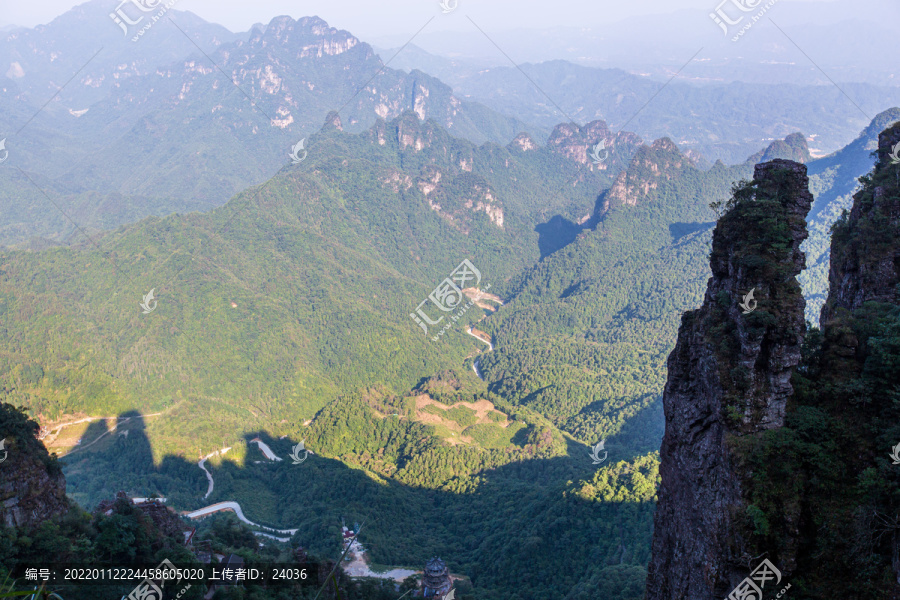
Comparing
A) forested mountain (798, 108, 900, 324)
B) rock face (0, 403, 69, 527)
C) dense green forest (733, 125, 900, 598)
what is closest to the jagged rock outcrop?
forested mountain (798, 108, 900, 324)

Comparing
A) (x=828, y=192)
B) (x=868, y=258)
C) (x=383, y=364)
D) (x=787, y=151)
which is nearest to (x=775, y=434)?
(x=868, y=258)

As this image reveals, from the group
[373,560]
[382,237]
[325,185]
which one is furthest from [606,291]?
[373,560]

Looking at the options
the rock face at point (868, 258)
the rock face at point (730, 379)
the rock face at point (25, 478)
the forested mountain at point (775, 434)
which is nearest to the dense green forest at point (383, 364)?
the rock face at point (730, 379)

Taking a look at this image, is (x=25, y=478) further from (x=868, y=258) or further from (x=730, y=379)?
(x=868, y=258)

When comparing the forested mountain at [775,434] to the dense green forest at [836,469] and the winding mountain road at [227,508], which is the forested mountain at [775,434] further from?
the winding mountain road at [227,508]

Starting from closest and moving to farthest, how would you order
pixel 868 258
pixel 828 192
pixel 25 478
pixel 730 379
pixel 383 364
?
pixel 730 379, pixel 868 258, pixel 25 478, pixel 383 364, pixel 828 192
